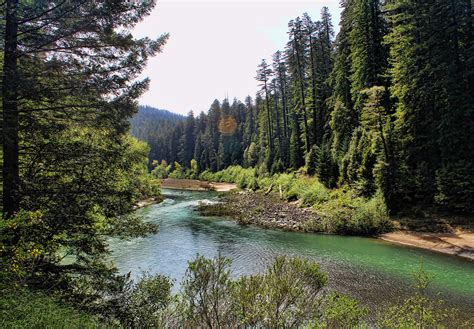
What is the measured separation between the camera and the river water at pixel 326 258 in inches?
492

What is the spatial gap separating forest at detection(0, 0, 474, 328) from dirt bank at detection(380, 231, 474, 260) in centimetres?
124

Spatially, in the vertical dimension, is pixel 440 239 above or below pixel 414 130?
below

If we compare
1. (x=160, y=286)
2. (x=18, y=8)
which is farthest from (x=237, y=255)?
(x=18, y=8)

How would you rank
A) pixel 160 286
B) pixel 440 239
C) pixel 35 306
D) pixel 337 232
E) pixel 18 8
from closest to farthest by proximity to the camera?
pixel 35 306
pixel 18 8
pixel 160 286
pixel 440 239
pixel 337 232

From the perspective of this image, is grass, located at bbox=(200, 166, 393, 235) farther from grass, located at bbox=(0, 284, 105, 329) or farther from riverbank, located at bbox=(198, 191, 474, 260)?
grass, located at bbox=(0, 284, 105, 329)

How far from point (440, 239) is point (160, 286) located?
59.1 feet

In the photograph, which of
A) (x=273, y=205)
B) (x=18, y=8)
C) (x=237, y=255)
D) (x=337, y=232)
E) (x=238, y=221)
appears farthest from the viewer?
(x=273, y=205)

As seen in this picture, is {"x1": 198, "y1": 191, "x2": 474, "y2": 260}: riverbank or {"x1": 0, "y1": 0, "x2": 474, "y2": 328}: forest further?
{"x1": 198, "y1": 191, "x2": 474, "y2": 260}: riverbank

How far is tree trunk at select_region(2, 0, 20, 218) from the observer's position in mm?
6676

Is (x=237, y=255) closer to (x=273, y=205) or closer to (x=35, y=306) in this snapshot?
(x=35, y=306)

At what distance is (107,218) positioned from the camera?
7906 millimetres

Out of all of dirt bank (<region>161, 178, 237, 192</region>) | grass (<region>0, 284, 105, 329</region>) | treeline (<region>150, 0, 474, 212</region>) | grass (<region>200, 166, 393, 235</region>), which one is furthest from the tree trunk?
dirt bank (<region>161, 178, 237, 192</region>)

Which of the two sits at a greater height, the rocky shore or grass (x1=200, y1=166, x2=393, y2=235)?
grass (x1=200, y1=166, x2=393, y2=235)

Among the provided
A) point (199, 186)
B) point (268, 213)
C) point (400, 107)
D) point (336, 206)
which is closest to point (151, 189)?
point (268, 213)
